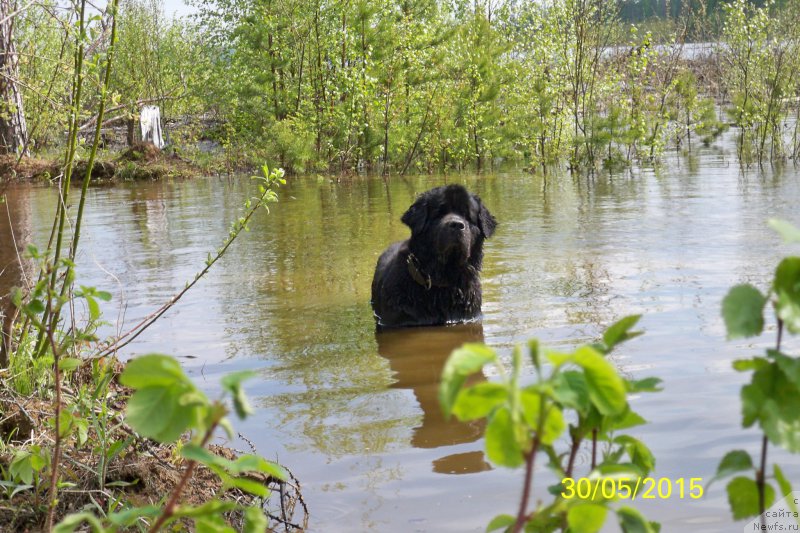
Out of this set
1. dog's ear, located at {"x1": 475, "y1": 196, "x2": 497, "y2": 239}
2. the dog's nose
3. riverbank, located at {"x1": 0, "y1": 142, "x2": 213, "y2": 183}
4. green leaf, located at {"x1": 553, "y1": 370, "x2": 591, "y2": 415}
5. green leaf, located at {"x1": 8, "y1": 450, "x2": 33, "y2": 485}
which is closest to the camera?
green leaf, located at {"x1": 553, "y1": 370, "x2": 591, "y2": 415}

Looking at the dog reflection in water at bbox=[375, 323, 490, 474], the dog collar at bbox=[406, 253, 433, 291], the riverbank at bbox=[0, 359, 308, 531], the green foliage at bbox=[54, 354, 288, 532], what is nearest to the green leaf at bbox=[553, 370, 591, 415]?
the green foliage at bbox=[54, 354, 288, 532]

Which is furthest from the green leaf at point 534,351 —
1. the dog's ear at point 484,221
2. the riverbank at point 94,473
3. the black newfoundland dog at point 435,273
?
the dog's ear at point 484,221

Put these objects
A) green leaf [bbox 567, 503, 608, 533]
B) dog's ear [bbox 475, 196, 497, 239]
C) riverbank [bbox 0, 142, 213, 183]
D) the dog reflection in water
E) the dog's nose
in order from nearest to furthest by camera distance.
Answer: green leaf [bbox 567, 503, 608, 533]
the dog reflection in water
the dog's nose
dog's ear [bbox 475, 196, 497, 239]
riverbank [bbox 0, 142, 213, 183]

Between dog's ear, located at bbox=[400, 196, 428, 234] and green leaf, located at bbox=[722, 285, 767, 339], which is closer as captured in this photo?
green leaf, located at bbox=[722, 285, 767, 339]

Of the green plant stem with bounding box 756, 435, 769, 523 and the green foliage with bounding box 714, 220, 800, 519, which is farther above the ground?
the green foliage with bounding box 714, 220, 800, 519

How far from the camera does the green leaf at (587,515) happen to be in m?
1.22

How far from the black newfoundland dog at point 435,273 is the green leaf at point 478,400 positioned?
22.2 feet

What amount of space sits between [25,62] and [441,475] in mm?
3376

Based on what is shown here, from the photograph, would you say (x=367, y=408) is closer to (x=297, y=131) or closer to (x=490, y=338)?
(x=490, y=338)

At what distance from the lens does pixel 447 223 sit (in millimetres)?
7730

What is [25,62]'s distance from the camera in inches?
207

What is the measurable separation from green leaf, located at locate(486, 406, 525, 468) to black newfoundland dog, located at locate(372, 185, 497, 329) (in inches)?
265

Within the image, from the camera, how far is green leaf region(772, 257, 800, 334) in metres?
1.02

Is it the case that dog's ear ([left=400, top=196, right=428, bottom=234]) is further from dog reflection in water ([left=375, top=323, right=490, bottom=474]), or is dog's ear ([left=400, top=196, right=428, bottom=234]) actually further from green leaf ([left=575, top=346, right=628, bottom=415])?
green leaf ([left=575, top=346, right=628, bottom=415])
